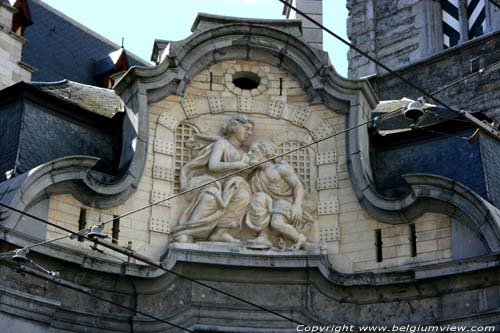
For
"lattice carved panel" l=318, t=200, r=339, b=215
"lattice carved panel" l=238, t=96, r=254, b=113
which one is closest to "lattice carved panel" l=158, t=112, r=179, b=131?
"lattice carved panel" l=238, t=96, r=254, b=113

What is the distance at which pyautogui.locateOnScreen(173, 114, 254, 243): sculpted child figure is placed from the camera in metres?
19.1

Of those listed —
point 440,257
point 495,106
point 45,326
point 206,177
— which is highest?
point 495,106

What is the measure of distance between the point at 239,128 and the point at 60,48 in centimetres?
1030

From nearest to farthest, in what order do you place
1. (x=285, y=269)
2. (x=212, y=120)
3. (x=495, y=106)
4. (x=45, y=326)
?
(x=45, y=326)
(x=285, y=269)
(x=212, y=120)
(x=495, y=106)

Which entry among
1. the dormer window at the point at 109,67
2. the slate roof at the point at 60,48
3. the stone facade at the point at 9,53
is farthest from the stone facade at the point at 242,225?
the dormer window at the point at 109,67

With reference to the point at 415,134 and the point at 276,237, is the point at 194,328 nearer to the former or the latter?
the point at 276,237

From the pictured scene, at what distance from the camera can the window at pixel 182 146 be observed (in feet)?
64.4

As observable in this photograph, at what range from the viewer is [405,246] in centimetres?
1905

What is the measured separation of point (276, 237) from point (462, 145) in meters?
2.98

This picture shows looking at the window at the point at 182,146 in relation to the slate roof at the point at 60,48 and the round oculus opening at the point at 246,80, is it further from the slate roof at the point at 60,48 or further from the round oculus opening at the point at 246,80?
the slate roof at the point at 60,48

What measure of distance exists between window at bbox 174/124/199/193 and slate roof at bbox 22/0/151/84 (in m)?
8.34

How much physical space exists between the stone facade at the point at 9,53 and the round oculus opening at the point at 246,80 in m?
7.06

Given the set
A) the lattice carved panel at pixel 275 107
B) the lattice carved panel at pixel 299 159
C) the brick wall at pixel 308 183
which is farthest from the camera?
the lattice carved panel at pixel 275 107

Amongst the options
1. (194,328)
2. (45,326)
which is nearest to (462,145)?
(194,328)
